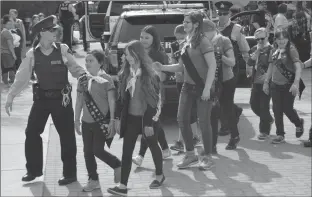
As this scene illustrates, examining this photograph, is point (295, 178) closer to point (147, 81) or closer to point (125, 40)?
point (147, 81)

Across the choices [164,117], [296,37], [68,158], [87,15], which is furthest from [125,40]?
[87,15]

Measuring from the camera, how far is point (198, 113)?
6.54 m

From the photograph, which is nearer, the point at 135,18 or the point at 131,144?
the point at 131,144

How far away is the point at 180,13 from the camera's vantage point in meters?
9.27

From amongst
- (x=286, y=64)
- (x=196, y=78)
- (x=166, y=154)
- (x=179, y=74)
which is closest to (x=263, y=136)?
(x=286, y=64)

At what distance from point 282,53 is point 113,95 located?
2.79 metres

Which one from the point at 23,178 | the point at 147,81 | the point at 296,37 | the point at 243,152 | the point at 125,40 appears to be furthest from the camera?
the point at 296,37

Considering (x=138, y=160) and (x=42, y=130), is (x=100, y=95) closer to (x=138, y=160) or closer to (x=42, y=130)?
(x=42, y=130)

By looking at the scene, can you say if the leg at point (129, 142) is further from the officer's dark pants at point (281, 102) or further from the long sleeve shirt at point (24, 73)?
the officer's dark pants at point (281, 102)

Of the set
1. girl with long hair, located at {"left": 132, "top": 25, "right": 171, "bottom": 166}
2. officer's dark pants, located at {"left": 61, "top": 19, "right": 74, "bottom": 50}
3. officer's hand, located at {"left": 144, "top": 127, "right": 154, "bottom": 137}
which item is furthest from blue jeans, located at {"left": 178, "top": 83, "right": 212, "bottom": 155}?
officer's dark pants, located at {"left": 61, "top": 19, "right": 74, "bottom": 50}

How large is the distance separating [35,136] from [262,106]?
3.48 metres

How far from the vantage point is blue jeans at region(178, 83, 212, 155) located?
21.3ft

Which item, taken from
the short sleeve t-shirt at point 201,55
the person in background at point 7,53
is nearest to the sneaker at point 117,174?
the short sleeve t-shirt at point 201,55

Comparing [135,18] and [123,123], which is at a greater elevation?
[135,18]
